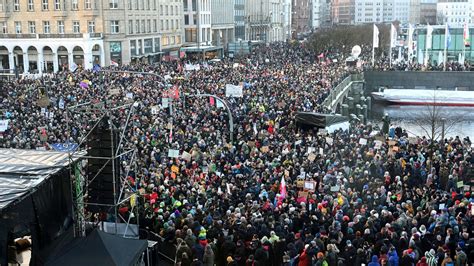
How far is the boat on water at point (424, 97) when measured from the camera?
197ft

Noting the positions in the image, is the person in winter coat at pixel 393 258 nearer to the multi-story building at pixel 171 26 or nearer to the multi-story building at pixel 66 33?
the multi-story building at pixel 66 33

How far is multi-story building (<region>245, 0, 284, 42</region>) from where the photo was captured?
402ft

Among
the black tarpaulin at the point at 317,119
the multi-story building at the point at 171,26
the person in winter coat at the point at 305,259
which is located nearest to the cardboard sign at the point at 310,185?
the person in winter coat at the point at 305,259

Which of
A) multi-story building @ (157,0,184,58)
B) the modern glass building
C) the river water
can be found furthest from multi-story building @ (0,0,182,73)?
the modern glass building

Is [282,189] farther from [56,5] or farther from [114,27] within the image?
[56,5]

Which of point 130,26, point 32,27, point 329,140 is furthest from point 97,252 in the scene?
point 32,27

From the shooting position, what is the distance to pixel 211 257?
14.0 meters

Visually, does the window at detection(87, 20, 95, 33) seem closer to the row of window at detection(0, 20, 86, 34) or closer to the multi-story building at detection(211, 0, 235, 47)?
the row of window at detection(0, 20, 86, 34)

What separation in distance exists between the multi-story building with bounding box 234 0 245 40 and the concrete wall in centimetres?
5423

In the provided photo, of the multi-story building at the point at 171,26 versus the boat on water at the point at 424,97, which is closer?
the boat on water at the point at 424,97

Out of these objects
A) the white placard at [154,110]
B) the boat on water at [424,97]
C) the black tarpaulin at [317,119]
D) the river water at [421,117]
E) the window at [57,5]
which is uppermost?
the window at [57,5]

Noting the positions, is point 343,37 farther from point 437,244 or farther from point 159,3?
point 437,244

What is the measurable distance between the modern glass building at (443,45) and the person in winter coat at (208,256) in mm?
59051

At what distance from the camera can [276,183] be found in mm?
19547
